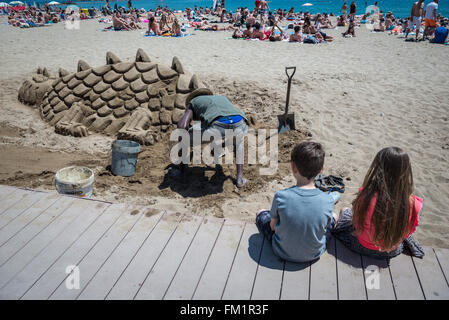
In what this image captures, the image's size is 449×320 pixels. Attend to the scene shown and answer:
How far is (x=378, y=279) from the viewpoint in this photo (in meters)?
2.32

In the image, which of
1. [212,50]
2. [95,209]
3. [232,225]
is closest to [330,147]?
[232,225]

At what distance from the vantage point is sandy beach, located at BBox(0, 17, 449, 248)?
4196 millimetres

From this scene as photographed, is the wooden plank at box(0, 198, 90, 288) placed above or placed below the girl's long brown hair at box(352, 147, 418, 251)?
below

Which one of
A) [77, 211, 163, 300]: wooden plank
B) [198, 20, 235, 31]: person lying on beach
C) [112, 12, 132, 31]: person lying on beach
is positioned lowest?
[77, 211, 163, 300]: wooden plank

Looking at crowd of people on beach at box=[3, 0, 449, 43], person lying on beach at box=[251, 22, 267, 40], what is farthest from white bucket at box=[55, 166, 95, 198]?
person lying on beach at box=[251, 22, 267, 40]

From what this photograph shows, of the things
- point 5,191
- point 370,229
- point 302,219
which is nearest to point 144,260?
point 302,219

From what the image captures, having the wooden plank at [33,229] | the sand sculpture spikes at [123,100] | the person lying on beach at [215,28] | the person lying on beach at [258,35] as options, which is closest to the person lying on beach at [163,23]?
the person lying on beach at [215,28]

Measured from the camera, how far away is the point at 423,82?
7879 millimetres

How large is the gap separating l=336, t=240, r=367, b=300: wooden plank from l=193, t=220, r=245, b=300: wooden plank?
→ 2.57 feet

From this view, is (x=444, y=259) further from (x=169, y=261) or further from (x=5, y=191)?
(x=5, y=191)

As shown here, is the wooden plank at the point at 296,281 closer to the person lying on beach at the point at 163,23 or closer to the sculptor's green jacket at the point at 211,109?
the sculptor's green jacket at the point at 211,109

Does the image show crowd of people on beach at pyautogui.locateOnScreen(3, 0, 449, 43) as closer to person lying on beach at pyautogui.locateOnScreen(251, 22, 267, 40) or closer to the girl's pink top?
person lying on beach at pyautogui.locateOnScreen(251, 22, 267, 40)
